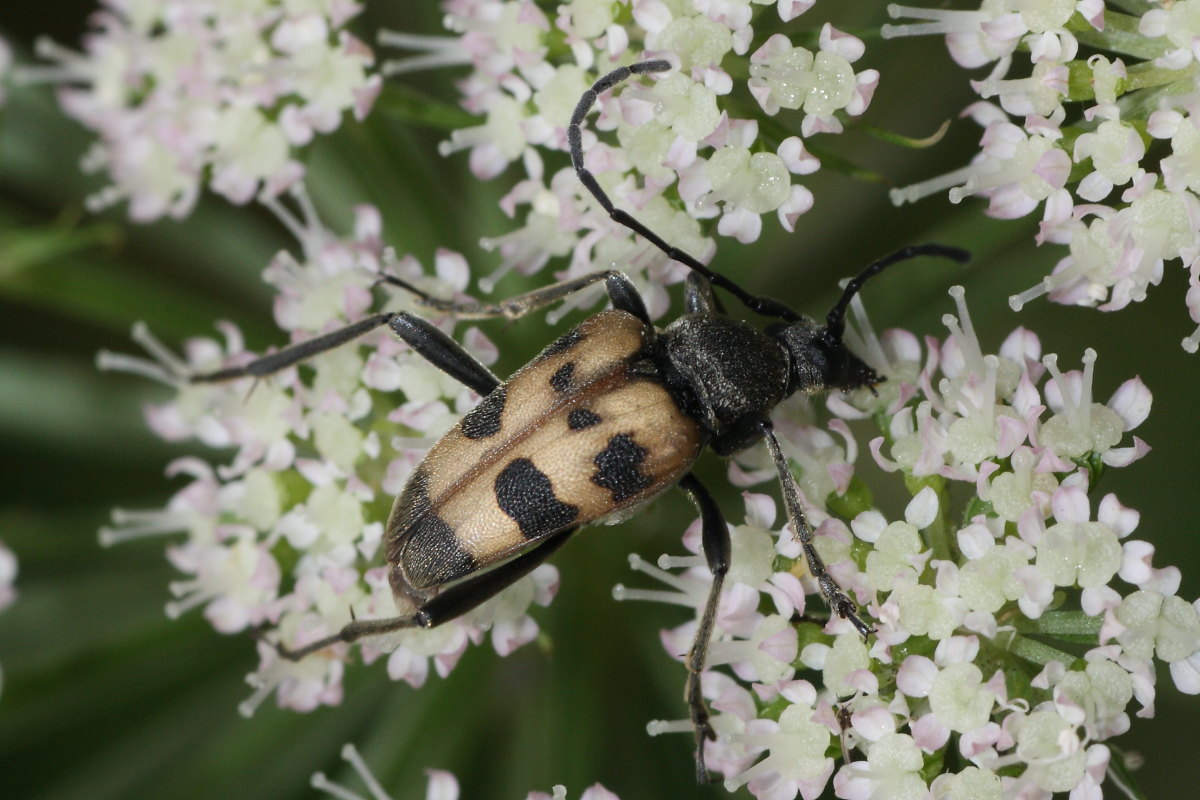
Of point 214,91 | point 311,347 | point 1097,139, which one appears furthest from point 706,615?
point 214,91

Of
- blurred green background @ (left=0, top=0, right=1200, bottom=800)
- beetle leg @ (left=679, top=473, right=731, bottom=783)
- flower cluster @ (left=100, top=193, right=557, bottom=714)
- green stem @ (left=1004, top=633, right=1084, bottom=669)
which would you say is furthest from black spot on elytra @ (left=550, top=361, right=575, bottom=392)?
green stem @ (left=1004, top=633, right=1084, bottom=669)

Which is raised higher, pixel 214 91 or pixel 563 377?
pixel 214 91

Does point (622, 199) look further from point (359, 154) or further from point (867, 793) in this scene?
point (867, 793)

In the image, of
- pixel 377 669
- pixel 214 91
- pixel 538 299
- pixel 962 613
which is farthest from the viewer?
pixel 377 669

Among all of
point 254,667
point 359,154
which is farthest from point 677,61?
point 254,667

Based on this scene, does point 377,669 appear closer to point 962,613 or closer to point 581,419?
point 581,419

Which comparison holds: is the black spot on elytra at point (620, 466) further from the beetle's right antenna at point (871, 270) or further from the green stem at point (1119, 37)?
the green stem at point (1119, 37)
